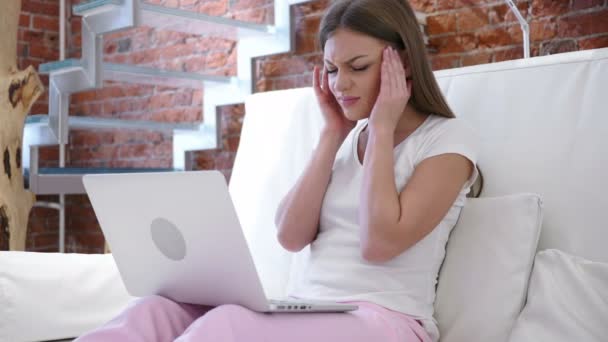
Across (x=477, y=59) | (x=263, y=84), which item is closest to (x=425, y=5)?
(x=477, y=59)

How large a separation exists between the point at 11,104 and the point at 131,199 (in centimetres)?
181

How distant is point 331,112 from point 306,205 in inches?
9.9

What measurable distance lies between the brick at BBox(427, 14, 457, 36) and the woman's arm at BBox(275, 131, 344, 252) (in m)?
1.45

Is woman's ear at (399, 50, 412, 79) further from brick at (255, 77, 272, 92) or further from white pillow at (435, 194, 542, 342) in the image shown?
brick at (255, 77, 272, 92)

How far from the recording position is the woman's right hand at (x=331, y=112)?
1785mm

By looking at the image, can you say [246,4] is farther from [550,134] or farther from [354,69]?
[550,134]

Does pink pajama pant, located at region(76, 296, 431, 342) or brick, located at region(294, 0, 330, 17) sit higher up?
brick, located at region(294, 0, 330, 17)

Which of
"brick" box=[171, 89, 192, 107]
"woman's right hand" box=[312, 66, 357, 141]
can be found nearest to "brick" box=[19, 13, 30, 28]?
"brick" box=[171, 89, 192, 107]

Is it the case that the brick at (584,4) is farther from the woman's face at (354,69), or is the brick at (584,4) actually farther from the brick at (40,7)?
the brick at (40,7)

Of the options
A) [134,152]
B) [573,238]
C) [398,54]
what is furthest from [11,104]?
[573,238]

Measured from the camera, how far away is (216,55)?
4012mm

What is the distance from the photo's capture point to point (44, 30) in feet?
15.6

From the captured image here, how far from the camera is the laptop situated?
1251 millimetres

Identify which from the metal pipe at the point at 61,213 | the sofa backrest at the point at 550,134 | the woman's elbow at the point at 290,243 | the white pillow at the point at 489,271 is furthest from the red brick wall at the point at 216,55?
the woman's elbow at the point at 290,243
